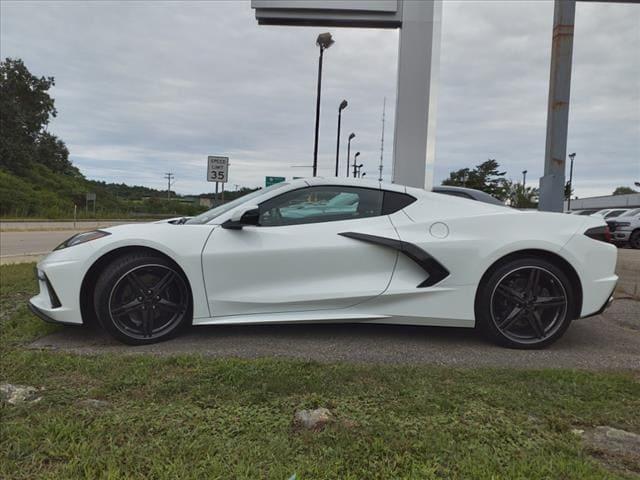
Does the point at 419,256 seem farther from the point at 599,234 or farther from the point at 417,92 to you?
the point at 417,92

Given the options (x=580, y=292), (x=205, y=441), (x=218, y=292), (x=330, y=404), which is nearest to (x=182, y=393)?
(x=205, y=441)

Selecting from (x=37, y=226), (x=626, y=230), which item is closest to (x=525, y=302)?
(x=626, y=230)

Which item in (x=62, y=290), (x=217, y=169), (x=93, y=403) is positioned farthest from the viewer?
(x=217, y=169)

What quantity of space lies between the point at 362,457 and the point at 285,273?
1.69 metres

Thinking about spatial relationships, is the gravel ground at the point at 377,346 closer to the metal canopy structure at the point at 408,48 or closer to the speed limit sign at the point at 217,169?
the metal canopy structure at the point at 408,48

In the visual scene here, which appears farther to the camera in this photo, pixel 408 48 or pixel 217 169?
pixel 217 169

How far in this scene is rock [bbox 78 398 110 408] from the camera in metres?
2.32

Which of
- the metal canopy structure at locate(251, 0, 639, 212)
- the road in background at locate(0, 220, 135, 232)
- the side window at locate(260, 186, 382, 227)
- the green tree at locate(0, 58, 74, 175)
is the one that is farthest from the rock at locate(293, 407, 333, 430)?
the green tree at locate(0, 58, 74, 175)

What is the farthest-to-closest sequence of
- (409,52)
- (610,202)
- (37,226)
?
(610,202)
(37,226)
(409,52)

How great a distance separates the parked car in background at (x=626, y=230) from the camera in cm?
1536

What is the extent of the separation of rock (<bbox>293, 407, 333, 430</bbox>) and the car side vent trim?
1448mm

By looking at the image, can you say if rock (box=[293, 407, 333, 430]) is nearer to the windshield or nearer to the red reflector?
the windshield

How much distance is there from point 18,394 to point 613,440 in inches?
114

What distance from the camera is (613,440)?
207 cm
